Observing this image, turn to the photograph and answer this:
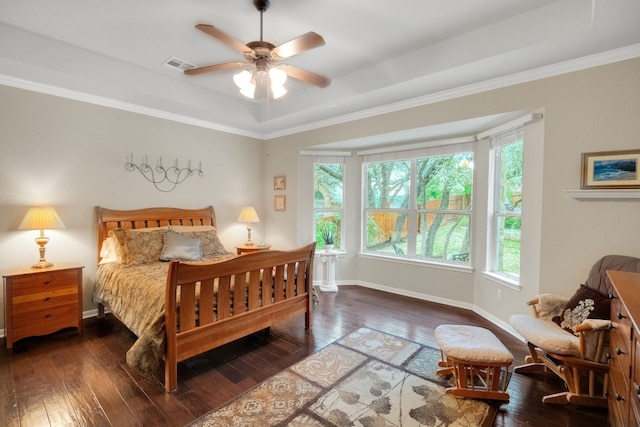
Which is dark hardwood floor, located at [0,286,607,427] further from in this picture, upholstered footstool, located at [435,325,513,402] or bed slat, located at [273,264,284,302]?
bed slat, located at [273,264,284,302]

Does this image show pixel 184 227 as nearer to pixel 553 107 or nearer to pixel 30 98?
pixel 30 98

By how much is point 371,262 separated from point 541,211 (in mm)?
2513

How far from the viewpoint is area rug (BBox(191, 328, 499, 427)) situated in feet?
6.09

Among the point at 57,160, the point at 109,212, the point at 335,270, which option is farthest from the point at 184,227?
the point at 335,270

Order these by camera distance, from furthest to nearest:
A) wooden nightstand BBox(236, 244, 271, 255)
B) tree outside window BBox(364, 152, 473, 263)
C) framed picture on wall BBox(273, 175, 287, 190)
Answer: framed picture on wall BBox(273, 175, 287, 190) → wooden nightstand BBox(236, 244, 271, 255) → tree outside window BBox(364, 152, 473, 263)

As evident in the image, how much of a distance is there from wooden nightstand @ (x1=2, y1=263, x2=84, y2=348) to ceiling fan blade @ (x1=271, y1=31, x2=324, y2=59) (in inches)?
116

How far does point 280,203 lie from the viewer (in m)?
5.10

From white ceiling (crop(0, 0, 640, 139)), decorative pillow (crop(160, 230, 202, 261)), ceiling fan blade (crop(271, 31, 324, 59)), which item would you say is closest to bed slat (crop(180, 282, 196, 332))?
decorative pillow (crop(160, 230, 202, 261))

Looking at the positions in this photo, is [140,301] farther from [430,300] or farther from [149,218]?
[430,300]

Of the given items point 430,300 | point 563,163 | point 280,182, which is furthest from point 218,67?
point 430,300

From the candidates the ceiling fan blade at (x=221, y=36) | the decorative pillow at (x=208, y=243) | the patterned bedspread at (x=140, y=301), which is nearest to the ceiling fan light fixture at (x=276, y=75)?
the ceiling fan blade at (x=221, y=36)

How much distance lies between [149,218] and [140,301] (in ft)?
5.61

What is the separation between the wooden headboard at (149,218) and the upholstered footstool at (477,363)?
3562 mm

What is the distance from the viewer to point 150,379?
229 cm
